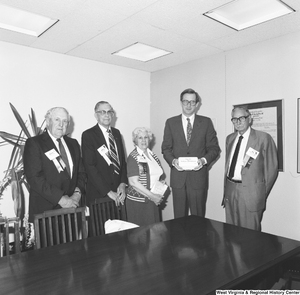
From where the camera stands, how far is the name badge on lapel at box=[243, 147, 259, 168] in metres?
3.10

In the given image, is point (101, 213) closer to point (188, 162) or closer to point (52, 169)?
point (52, 169)

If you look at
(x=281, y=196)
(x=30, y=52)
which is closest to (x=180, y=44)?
(x=30, y=52)

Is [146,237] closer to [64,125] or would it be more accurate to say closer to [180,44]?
[64,125]

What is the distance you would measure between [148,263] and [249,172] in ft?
6.35

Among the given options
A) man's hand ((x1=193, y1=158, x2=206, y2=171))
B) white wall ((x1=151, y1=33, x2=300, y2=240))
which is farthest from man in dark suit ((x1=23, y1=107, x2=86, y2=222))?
white wall ((x1=151, y1=33, x2=300, y2=240))

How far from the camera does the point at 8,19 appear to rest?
3.18 metres

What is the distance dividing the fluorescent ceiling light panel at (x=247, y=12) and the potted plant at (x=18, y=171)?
2432 mm

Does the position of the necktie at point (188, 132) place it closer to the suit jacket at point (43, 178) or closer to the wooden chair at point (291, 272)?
the suit jacket at point (43, 178)

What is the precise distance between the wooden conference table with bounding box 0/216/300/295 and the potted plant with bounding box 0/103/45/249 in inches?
73.1

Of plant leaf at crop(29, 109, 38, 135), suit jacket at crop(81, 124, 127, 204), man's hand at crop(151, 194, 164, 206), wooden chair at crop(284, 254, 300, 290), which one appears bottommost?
wooden chair at crop(284, 254, 300, 290)

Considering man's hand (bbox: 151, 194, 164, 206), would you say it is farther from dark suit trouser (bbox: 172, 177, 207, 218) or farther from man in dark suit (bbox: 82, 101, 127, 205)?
dark suit trouser (bbox: 172, 177, 207, 218)

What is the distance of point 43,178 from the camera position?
2734 mm

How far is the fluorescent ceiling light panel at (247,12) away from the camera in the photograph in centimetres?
284

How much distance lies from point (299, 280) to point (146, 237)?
933 mm
